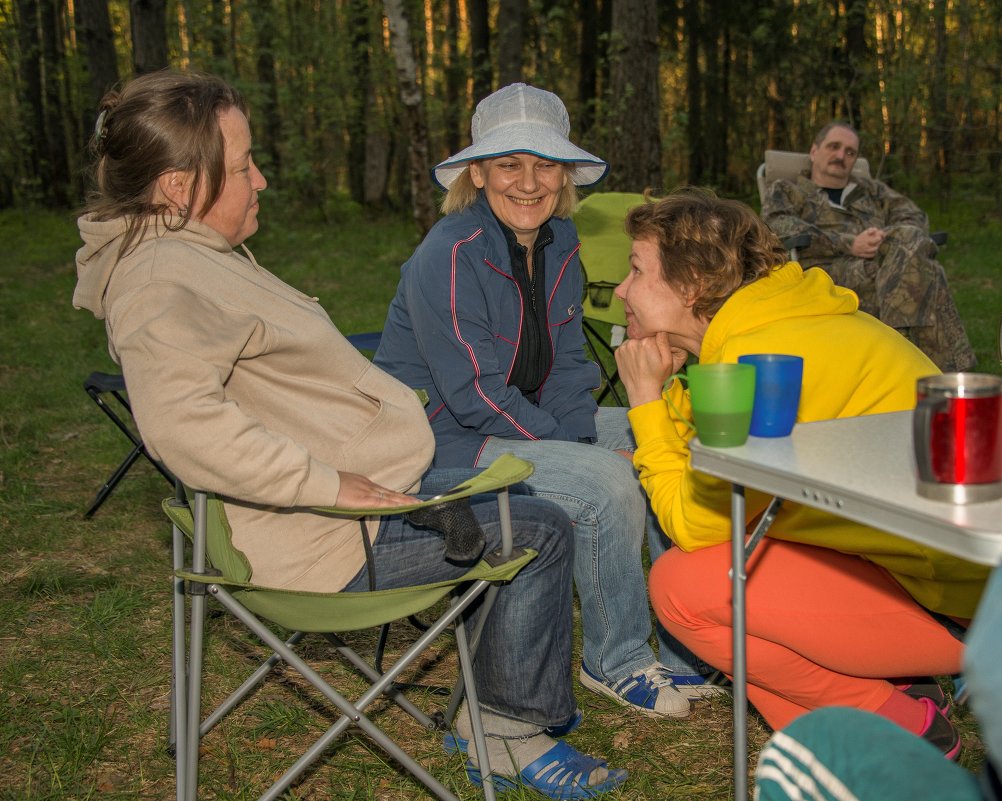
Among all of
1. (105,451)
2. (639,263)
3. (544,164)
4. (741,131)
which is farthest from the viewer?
(741,131)

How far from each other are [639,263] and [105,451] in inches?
132

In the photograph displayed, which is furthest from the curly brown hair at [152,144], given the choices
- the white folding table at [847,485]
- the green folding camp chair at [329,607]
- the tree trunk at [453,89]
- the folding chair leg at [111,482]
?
the tree trunk at [453,89]

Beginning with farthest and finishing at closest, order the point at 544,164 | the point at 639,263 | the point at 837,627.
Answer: the point at 544,164
the point at 639,263
the point at 837,627

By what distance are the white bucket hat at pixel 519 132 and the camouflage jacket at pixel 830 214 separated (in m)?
2.94

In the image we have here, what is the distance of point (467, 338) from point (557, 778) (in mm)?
1018

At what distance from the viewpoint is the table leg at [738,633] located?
1.60 metres

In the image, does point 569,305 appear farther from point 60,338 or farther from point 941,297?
point 60,338

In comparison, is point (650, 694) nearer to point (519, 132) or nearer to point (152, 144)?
point (519, 132)

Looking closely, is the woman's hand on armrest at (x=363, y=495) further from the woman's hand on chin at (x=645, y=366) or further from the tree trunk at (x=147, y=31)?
the tree trunk at (x=147, y=31)

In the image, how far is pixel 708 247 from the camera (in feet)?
6.93

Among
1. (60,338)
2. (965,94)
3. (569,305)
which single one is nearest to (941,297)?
(569,305)

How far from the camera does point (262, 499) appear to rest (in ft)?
6.05

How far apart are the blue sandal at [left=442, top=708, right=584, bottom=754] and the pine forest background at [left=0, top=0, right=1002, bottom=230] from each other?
577 centimetres

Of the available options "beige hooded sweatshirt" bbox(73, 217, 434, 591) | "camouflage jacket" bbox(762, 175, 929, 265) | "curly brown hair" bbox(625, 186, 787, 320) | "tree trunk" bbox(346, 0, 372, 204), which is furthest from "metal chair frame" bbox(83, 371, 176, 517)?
"tree trunk" bbox(346, 0, 372, 204)
